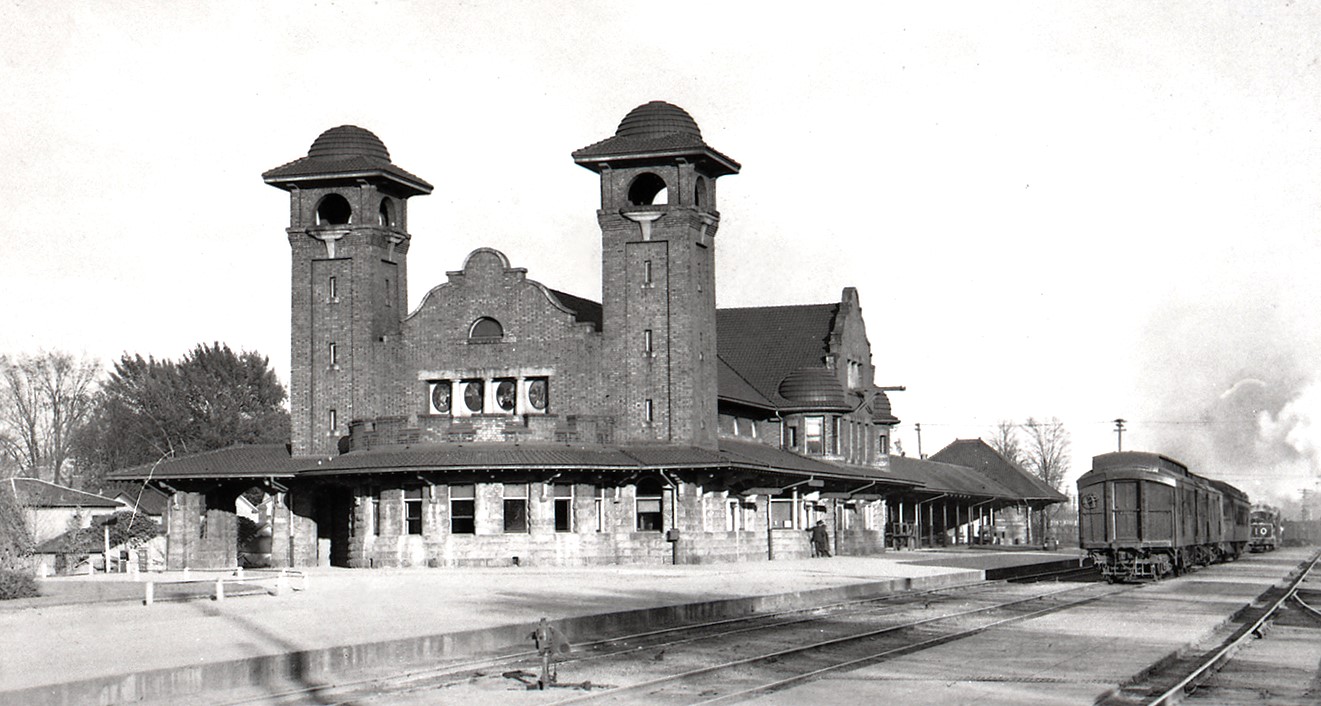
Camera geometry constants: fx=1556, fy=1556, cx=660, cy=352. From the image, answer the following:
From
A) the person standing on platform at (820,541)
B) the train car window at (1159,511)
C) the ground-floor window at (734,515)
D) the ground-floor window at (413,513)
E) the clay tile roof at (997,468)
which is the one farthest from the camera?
the clay tile roof at (997,468)

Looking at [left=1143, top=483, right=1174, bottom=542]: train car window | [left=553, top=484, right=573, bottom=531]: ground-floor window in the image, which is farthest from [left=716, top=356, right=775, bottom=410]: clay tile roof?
[left=1143, top=483, right=1174, bottom=542]: train car window

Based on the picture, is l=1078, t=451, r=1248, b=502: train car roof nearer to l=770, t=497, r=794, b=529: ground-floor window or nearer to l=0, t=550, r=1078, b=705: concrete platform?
l=0, t=550, r=1078, b=705: concrete platform

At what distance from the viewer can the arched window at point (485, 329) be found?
164 ft

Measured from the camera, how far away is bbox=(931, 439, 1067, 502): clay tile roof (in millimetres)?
88375

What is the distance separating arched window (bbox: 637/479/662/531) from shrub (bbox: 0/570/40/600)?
19175 mm

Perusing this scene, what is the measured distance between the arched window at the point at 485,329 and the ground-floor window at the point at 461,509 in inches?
231

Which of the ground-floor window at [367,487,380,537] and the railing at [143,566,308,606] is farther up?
the ground-floor window at [367,487,380,537]

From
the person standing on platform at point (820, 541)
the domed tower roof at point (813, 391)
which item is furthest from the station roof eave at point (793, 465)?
the domed tower roof at point (813, 391)

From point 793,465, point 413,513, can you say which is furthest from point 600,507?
point 793,465

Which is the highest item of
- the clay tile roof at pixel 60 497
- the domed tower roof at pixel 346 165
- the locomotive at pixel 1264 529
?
the domed tower roof at pixel 346 165

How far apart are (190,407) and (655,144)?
4556 centimetres

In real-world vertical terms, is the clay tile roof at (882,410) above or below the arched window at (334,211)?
below

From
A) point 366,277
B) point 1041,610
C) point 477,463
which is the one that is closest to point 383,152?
point 366,277

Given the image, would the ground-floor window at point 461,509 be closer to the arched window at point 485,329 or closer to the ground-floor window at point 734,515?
the arched window at point 485,329
